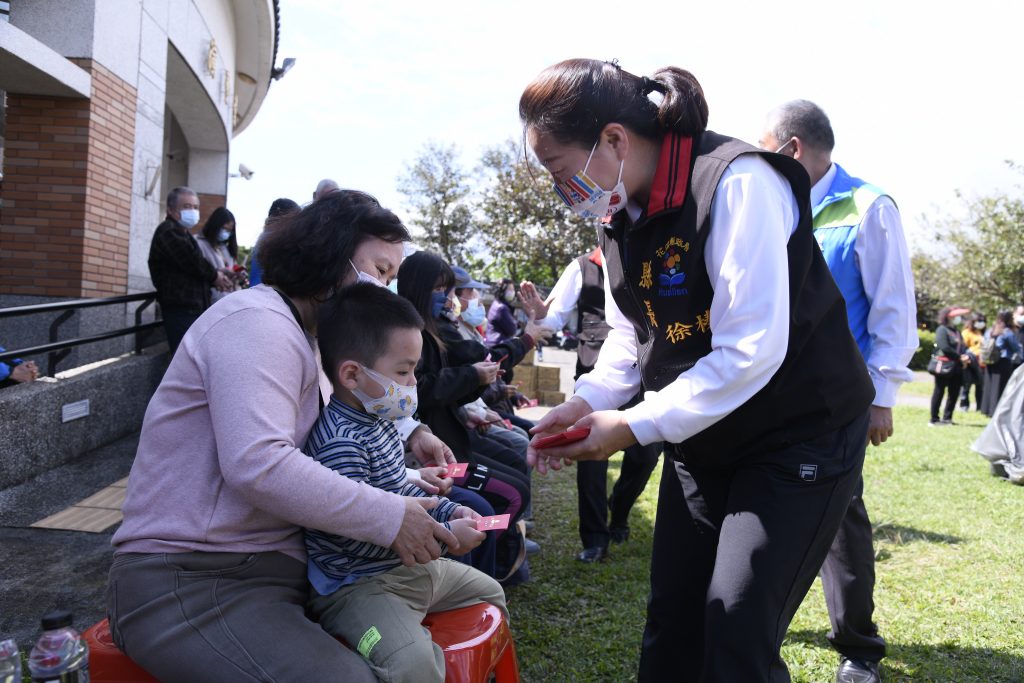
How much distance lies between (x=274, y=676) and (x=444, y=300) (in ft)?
9.78

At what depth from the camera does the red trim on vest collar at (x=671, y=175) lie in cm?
189

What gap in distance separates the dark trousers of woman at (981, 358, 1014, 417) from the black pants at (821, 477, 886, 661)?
42.0 ft

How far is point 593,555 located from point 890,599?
170 centimetres

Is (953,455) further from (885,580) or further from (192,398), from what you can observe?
(192,398)

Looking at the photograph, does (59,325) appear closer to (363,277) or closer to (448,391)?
(448,391)

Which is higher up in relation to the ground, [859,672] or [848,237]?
[848,237]

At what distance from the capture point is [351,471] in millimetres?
1989

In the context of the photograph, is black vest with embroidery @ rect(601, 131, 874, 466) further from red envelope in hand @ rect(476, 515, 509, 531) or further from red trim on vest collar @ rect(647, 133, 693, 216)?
red envelope in hand @ rect(476, 515, 509, 531)

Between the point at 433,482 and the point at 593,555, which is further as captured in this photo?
the point at 593,555

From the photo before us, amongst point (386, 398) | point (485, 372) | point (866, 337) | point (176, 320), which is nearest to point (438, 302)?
point (485, 372)

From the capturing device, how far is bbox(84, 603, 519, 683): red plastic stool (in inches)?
71.0

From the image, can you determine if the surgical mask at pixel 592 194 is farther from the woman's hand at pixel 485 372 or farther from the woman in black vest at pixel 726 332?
the woman's hand at pixel 485 372

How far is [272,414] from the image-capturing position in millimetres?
1771

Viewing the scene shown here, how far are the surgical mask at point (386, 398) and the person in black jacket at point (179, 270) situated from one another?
4943 millimetres
